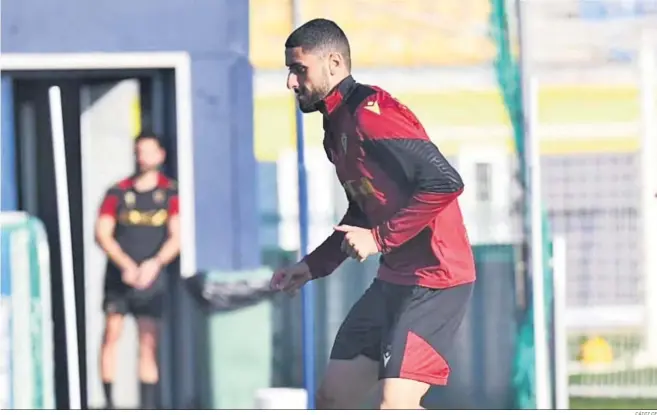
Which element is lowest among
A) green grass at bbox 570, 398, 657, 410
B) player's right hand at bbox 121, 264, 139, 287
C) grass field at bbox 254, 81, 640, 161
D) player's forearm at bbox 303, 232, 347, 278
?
green grass at bbox 570, 398, 657, 410

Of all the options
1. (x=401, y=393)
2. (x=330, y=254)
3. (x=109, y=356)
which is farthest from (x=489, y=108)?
Answer: (x=109, y=356)

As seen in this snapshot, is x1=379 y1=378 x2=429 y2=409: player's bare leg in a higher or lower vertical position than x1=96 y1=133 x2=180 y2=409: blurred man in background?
lower

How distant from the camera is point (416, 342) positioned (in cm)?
507

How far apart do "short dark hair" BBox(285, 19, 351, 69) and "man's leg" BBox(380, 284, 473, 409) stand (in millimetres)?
873

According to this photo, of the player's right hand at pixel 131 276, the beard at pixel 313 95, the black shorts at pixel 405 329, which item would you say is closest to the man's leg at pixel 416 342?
the black shorts at pixel 405 329

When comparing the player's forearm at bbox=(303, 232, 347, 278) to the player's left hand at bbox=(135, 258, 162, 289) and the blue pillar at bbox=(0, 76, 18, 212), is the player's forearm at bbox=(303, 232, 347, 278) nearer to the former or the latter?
the player's left hand at bbox=(135, 258, 162, 289)

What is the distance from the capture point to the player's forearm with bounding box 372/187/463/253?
194 inches

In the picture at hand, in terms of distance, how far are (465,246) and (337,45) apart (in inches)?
32.9

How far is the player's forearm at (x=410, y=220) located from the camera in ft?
16.1

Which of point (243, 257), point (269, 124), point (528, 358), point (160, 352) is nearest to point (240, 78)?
point (269, 124)

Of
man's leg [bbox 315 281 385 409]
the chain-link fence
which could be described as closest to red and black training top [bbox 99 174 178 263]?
man's leg [bbox 315 281 385 409]

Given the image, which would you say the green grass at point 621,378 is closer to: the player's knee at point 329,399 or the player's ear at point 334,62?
the player's knee at point 329,399

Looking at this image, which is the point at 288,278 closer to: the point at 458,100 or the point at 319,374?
the point at 319,374

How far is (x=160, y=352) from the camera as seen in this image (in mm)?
5871
